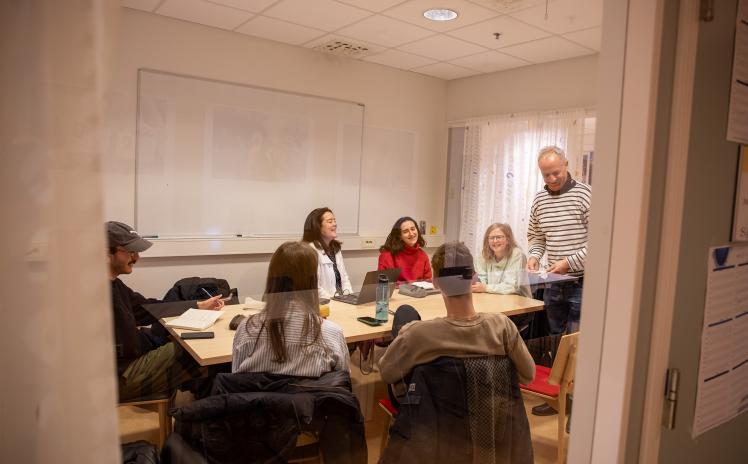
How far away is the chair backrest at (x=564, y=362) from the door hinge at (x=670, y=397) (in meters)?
0.36

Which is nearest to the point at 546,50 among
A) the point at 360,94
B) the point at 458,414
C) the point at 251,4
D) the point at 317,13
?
the point at 317,13

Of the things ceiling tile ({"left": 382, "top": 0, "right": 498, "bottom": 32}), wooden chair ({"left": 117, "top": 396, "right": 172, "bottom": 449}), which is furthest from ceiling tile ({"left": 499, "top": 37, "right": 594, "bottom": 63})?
wooden chair ({"left": 117, "top": 396, "right": 172, "bottom": 449})

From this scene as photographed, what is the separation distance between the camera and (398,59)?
2.73 metres

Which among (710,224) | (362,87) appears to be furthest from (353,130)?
(710,224)

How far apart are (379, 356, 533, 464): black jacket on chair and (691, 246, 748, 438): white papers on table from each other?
54cm

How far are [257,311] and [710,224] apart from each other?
1.14 meters

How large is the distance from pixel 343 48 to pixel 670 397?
2135mm

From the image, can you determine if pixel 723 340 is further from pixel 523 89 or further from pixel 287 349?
pixel 523 89

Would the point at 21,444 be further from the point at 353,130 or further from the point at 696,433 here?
the point at 353,130

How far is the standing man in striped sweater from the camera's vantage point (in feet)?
4.75

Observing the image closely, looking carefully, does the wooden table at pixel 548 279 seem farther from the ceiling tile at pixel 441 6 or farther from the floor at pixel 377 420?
the ceiling tile at pixel 441 6

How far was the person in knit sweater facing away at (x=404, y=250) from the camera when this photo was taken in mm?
1733

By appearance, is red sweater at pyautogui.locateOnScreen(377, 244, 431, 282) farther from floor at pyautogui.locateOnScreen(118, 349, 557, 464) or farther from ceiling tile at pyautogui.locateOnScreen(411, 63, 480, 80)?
ceiling tile at pyautogui.locateOnScreen(411, 63, 480, 80)

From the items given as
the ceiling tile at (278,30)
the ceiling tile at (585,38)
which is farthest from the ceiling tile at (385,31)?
the ceiling tile at (585,38)
